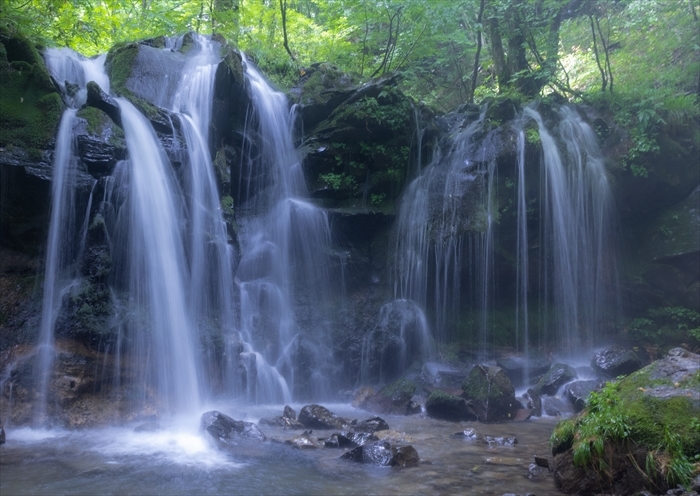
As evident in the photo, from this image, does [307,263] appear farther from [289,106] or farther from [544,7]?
[544,7]

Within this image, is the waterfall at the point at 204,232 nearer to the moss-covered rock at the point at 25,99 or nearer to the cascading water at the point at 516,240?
the moss-covered rock at the point at 25,99

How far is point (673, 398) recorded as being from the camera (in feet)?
16.2

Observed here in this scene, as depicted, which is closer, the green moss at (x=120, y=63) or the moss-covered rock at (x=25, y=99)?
the moss-covered rock at (x=25, y=99)

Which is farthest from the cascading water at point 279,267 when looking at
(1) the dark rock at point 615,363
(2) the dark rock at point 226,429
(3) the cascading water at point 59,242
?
(1) the dark rock at point 615,363

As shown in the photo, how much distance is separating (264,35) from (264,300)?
874 centimetres

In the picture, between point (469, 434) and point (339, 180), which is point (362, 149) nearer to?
point (339, 180)

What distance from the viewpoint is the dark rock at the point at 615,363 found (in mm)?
10148

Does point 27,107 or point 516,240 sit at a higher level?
point 27,107

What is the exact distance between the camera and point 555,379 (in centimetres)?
991

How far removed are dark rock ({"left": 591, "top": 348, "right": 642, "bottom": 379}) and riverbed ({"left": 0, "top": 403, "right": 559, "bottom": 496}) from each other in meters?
3.40

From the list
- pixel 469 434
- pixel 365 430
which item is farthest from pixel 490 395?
pixel 365 430

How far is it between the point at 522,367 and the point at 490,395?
2838 millimetres

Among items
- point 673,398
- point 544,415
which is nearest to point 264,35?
point 544,415

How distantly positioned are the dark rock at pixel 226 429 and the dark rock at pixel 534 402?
450 cm
